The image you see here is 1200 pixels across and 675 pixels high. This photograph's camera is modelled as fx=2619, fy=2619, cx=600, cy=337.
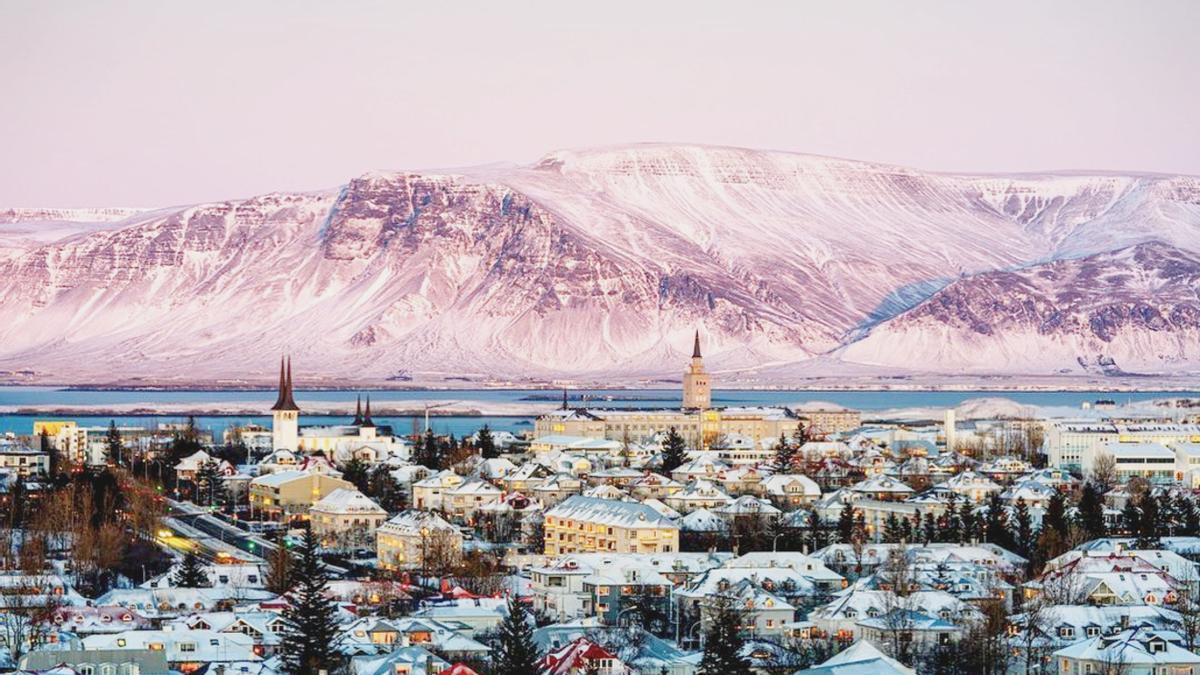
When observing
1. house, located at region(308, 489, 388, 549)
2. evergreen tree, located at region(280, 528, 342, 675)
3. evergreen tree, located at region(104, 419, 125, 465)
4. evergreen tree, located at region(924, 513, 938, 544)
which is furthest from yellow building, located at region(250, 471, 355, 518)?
evergreen tree, located at region(280, 528, 342, 675)

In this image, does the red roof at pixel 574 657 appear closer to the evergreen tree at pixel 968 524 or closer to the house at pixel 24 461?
the evergreen tree at pixel 968 524

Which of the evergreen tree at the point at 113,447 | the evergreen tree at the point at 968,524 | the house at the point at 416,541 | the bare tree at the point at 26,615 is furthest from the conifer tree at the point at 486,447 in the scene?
the bare tree at the point at 26,615

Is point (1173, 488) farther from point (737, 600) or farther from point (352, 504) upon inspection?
point (737, 600)

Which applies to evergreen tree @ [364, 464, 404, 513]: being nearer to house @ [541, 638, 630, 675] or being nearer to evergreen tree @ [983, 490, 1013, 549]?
evergreen tree @ [983, 490, 1013, 549]

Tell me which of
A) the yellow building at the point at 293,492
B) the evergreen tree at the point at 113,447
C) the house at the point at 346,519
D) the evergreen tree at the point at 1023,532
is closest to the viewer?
the evergreen tree at the point at 1023,532

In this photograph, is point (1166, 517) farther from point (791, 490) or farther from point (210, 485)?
point (210, 485)

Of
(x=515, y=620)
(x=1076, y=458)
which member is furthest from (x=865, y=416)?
(x=515, y=620)
